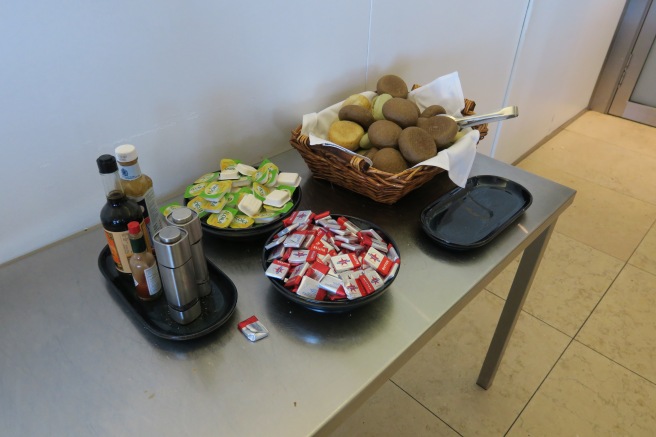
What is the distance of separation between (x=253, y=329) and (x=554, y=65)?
2026mm

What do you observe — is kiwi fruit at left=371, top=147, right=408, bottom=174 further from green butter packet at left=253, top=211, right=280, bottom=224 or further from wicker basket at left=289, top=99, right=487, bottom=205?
green butter packet at left=253, top=211, right=280, bottom=224

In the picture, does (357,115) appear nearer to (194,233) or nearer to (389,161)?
(389,161)

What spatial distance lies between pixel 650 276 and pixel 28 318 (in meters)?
2.00

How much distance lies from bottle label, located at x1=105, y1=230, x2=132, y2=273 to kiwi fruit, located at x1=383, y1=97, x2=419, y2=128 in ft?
1.92

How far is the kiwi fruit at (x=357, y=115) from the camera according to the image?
101 cm

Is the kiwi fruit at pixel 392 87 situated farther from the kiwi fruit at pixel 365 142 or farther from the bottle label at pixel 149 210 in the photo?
the bottle label at pixel 149 210

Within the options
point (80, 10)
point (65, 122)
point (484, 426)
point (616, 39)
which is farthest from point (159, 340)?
point (616, 39)

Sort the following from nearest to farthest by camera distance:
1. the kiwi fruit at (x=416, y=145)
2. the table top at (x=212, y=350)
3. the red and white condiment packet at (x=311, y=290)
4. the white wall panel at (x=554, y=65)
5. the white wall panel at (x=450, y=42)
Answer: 1. the table top at (x=212, y=350)
2. the red and white condiment packet at (x=311, y=290)
3. the kiwi fruit at (x=416, y=145)
4. the white wall panel at (x=450, y=42)
5. the white wall panel at (x=554, y=65)

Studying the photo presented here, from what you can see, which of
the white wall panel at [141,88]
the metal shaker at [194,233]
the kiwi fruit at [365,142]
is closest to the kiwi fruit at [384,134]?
the kiwi fruit at [365,142]

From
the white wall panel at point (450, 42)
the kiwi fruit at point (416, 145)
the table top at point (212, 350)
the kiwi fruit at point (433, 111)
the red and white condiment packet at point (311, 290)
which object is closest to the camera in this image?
the table top at point (212, 350)

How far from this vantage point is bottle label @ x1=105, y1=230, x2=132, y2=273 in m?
0.71

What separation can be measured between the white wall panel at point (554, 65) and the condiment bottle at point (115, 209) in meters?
1.60

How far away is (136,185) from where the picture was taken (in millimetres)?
729

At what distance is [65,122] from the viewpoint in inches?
30.4
